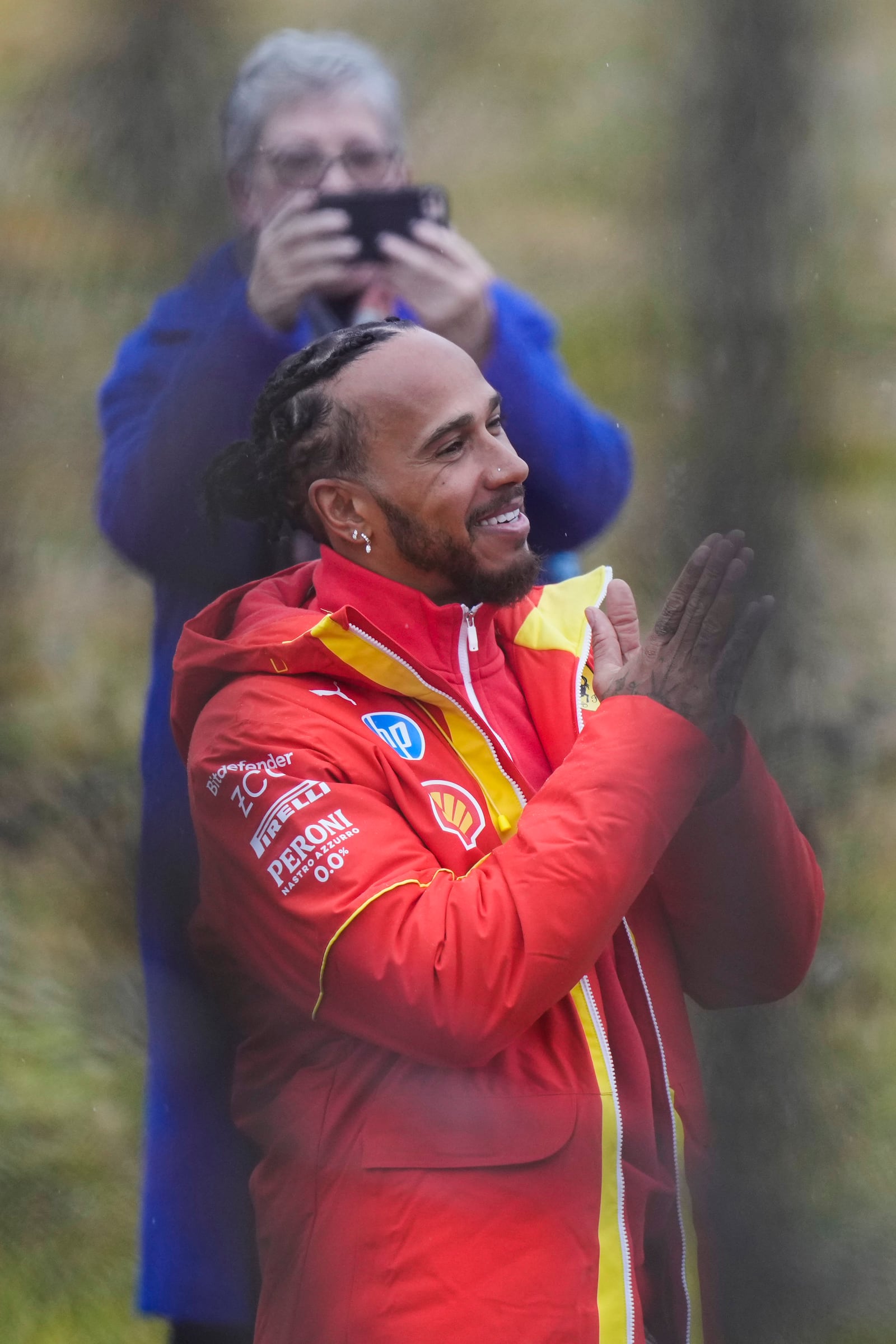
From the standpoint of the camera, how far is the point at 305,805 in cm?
96

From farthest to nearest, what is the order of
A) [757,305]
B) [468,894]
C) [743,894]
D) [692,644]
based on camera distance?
[743,894] < [468,894] < [692,644] < [757,305]

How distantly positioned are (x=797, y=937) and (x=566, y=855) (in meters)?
0.16

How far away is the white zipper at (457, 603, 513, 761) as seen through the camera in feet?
3.43

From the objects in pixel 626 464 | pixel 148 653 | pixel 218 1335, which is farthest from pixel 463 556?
pixel 218 1335

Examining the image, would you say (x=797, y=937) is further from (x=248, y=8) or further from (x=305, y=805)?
(x=248, y=8)

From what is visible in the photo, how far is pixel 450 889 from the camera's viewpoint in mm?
916

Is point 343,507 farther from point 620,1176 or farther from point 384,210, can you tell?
point 620,1176

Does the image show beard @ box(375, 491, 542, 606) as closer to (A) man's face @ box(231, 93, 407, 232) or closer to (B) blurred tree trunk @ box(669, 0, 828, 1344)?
(A) man's face @ box(231, 93, 407, 232)

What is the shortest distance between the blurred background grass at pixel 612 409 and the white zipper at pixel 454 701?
0.18 meters

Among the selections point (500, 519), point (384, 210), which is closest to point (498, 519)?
point (500, 519)

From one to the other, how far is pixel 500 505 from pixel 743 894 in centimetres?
35

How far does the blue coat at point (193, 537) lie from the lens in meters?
0.94

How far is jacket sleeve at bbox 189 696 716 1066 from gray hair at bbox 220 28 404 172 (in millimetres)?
419

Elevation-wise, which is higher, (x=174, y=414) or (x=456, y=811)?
(x=174, y=414)
